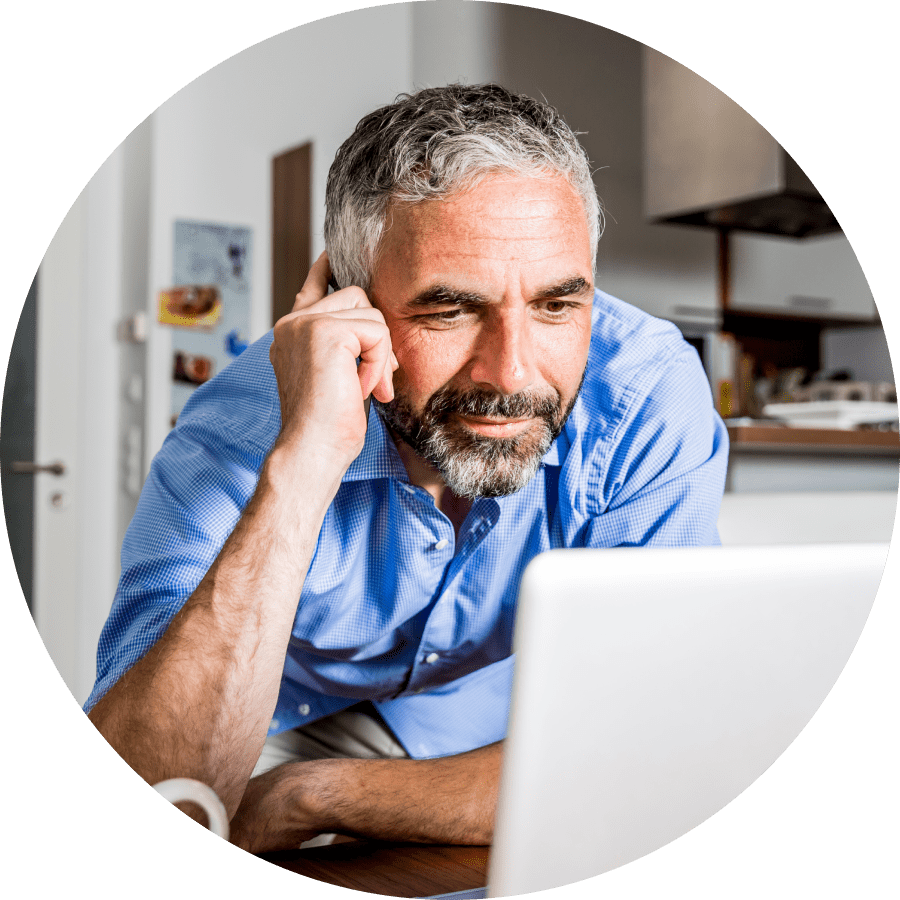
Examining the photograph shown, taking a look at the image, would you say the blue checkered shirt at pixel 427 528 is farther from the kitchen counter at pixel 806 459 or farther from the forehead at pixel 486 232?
the kitchen counter at pixel 806 459

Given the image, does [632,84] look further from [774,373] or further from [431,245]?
[774,373]

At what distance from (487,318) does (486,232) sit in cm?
6

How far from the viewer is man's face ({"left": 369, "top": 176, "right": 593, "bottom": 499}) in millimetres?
642

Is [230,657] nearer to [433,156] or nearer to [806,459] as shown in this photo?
[433,156]

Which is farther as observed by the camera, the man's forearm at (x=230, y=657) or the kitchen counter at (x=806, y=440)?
the kitchen counter at (x=806, y=440)

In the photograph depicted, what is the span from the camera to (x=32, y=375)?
0.80 m

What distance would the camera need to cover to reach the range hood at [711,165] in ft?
2.86

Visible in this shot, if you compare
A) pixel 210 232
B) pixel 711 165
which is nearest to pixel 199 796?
pixel 210 232

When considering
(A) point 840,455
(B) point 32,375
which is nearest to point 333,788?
(B) point 32,375

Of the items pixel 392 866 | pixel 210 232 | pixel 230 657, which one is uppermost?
pixel 210 232

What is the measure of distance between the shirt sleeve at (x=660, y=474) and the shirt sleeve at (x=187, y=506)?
0.88 ft

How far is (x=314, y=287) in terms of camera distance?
2.39 feet

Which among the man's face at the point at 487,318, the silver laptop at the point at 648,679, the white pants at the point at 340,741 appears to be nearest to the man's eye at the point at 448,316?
the man's face at the point at 487,318

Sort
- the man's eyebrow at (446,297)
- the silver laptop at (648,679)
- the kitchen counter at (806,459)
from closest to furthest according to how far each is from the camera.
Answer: the silver laptop at (648,679)
the man's eyebrow at (446,297)
the kitchen counter at (806,459)
